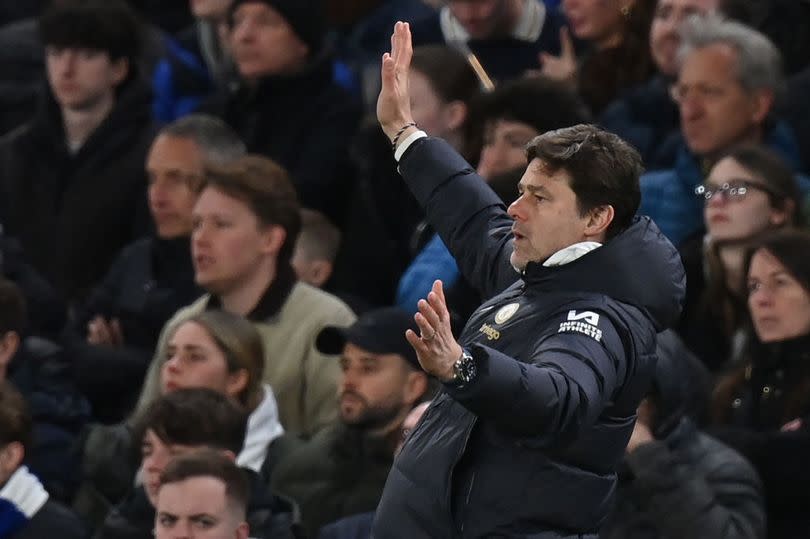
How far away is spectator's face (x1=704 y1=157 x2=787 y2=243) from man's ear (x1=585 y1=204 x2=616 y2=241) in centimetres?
269

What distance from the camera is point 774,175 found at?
7492 mm

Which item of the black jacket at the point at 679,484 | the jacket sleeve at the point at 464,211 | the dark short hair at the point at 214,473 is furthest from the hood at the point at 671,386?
the jacket sleeve at the point at 464,211

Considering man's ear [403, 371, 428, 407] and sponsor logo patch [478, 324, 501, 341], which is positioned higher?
sponsor logo patch [478, 324, 501, 341]

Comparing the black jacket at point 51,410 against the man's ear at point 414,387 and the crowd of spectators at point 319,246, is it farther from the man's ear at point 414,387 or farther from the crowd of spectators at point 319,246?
the man's ear at point 414,387

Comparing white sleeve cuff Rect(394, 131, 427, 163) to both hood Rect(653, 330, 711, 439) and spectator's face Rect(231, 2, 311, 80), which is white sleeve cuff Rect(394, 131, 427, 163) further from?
spectator's face Rect(231, 2, 311, 80)

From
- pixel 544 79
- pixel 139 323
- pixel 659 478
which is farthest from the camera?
pixel 139 323

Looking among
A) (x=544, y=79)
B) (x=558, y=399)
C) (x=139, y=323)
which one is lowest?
(x=139, y=323)

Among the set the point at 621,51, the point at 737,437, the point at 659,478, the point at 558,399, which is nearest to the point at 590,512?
the point at 558,399

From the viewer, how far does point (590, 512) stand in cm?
491

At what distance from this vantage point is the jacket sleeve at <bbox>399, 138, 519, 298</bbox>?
526 centimetres

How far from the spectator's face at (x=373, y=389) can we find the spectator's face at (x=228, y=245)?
79cm

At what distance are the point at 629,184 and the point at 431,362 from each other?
29.1 inches

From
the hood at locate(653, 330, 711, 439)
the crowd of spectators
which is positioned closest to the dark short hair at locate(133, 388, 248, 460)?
the crowd of spectators

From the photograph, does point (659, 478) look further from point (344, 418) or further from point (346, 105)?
point (346, 105)
